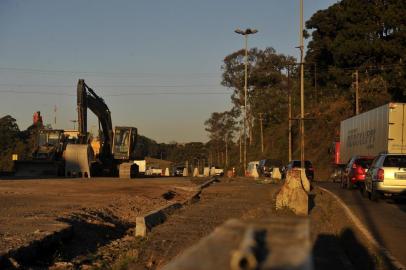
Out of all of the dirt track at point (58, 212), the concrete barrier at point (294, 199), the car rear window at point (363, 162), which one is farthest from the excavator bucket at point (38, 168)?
the concrete barrier at point (294, 199)

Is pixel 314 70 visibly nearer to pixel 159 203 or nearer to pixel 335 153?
pixel 335 153

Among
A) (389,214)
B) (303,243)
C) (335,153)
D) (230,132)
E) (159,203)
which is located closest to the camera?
(303,243)

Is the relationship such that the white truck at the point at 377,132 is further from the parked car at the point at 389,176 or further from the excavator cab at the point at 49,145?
the excavator cab at the point at 49,145

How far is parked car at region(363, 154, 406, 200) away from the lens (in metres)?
21.0

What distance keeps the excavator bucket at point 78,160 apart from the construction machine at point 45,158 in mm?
717

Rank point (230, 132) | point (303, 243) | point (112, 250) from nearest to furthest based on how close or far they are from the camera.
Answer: point (303, 243), point (112, 250), point (230, 132)

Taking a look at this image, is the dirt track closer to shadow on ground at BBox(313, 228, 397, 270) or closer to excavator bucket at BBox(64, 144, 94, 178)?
shadow on ground at BBox(313, 228, 397, 270)

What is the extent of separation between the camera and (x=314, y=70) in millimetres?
71438

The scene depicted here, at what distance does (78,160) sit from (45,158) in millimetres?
3535

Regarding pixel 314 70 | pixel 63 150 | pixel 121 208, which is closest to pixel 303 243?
pixel 121 208

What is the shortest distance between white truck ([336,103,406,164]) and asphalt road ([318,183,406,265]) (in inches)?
318

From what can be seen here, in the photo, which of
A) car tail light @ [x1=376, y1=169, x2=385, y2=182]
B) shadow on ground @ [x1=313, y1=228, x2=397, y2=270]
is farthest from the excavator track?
shadow on ground @ [x1=313, y1=228, x2=397, y2=270]

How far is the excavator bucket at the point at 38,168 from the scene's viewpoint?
40.7 m

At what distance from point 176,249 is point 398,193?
1293cm
